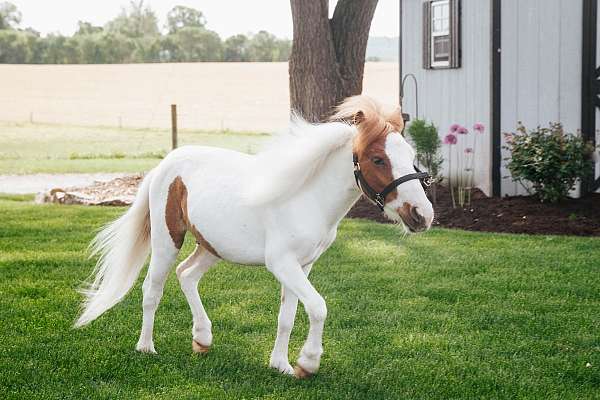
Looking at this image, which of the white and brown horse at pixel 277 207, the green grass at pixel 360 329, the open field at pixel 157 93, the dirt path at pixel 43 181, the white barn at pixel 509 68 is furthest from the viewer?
the open field at pixel 157 93

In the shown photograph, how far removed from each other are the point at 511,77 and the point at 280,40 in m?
33.7

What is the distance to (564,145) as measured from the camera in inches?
381

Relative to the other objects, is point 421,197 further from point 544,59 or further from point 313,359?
point 544,59

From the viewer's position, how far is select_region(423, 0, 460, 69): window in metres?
11.6

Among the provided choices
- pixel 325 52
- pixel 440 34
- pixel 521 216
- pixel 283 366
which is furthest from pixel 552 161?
pixel 283 366

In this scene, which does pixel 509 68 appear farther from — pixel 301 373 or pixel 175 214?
pixel 301 373

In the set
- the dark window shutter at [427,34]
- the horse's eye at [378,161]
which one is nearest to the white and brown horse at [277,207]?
the horse's eye at [378,161]

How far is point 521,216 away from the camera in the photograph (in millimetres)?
9672

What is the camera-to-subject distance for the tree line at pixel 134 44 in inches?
1578

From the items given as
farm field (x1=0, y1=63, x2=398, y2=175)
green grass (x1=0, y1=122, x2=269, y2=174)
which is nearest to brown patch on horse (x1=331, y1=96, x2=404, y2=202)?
farm field (x1=0, y1=63, x2=398, y2=175)

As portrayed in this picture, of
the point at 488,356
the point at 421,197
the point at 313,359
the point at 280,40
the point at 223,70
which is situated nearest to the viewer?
the point at 421,197

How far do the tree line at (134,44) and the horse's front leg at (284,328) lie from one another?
3720cm

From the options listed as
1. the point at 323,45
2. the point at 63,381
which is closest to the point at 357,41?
the point at 323,45

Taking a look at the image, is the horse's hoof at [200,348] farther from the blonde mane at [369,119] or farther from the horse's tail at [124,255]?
the blonde mane at [369,119]
